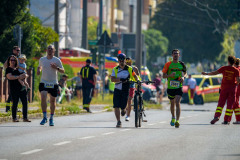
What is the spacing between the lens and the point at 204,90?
4312 cm

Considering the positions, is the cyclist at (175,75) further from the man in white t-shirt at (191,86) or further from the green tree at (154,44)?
the green tree at (154,44)

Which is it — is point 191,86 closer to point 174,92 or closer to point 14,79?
point 174,92

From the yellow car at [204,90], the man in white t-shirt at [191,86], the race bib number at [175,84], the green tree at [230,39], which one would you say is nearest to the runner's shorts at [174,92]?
the race bib number at [175,84]

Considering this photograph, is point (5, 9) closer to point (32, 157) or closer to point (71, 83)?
point (71, 83)

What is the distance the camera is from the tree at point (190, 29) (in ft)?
231

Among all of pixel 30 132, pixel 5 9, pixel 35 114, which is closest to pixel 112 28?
pixel 5 9

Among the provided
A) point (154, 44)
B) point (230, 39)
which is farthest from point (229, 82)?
point (154, 44)

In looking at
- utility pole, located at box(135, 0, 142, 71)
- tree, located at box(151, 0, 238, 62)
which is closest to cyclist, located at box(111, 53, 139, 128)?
utility pole, located at box(135, 0, 142, 71)

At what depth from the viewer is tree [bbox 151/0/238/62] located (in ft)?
231

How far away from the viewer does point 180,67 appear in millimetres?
17734

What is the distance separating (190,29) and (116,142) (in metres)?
61.4

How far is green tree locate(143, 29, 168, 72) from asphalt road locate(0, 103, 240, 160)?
2627 inches

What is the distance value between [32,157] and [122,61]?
Answer: 682 centimetres

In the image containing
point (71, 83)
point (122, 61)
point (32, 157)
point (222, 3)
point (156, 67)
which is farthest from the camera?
point (156, 67)
